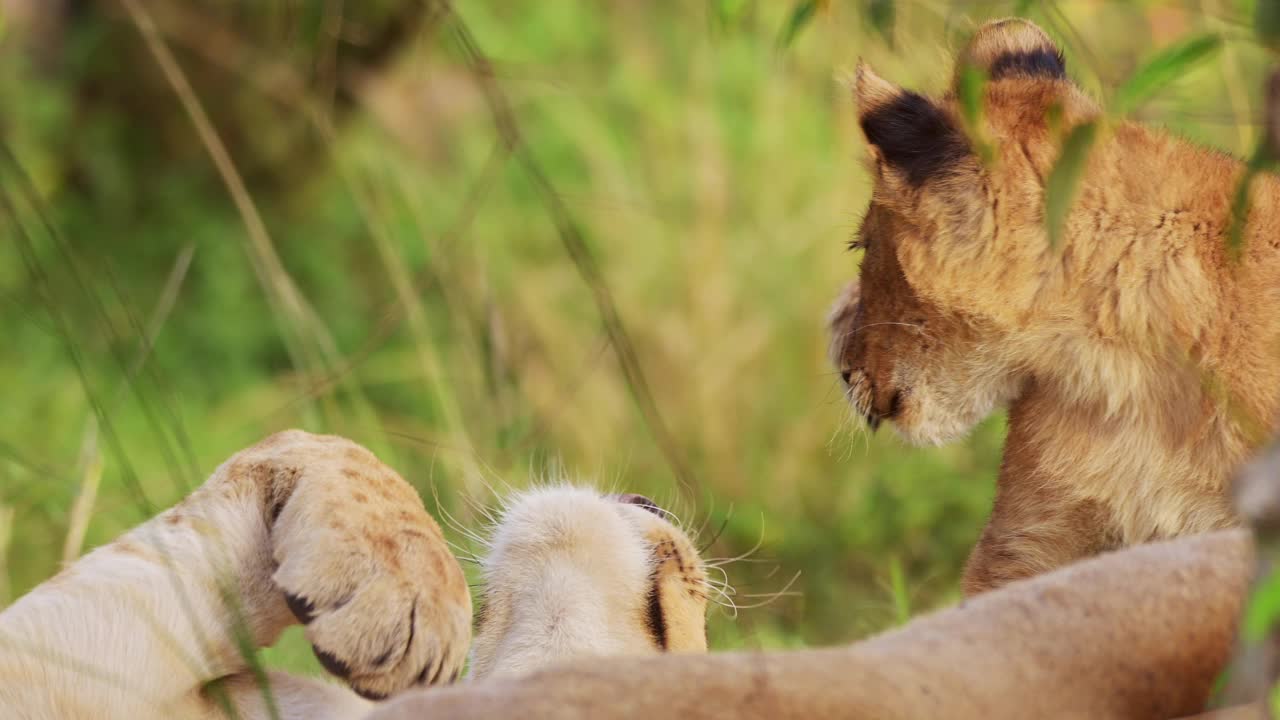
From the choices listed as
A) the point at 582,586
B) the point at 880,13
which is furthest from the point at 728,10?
the point at 582,586

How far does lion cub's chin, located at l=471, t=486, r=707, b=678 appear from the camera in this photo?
6.49 feet

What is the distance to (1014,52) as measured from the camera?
2.67 metres

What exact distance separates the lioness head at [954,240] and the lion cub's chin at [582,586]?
0.68 m

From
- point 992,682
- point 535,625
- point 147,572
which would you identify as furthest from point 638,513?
point 992,682

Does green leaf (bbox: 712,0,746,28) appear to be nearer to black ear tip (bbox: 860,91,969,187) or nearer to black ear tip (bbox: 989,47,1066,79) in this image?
black ear tip (bbox: 860,91,969,187)

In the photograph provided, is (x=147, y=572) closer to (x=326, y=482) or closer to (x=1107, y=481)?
(x=326, y=482)

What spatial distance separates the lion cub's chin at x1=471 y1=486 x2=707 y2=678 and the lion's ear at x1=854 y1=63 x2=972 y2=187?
79 cm

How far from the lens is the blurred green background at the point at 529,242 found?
4867 millimetres

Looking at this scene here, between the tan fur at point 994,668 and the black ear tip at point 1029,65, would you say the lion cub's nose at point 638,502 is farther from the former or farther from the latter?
the black ear tip at point 1029,65

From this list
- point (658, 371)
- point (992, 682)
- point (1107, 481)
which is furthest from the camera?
point (658, 371)

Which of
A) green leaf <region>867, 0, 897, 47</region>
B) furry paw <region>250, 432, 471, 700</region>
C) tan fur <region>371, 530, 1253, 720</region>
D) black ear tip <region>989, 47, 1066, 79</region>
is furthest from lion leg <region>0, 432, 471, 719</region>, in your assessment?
black ear tip <region>989, 47, 1066, 79</region>

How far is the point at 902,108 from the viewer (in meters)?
2.59

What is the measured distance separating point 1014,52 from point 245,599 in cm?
156

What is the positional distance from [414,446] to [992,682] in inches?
140
